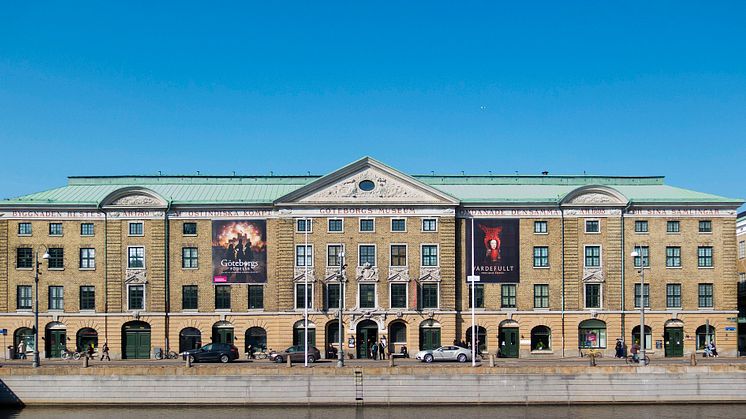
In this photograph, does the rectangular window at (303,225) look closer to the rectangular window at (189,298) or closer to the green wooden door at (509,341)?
the rectangular window at (189,298)

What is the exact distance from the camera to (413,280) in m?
79.8

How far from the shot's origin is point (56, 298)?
79438 millimetres

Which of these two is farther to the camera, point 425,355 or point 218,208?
point 218,208

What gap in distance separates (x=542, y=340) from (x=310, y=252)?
22329 millimetres

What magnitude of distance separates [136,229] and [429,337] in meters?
28.0

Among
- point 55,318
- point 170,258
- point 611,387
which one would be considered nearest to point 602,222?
point 611,387

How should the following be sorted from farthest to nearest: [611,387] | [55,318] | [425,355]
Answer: [55,318], [425,355], [611,387]

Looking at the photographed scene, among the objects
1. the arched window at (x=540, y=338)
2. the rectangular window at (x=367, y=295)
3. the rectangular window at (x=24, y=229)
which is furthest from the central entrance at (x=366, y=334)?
the rectangular window at (x=24, y=229)

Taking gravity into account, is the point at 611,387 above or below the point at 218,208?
below

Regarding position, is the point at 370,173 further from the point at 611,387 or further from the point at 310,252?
the point at 611,387

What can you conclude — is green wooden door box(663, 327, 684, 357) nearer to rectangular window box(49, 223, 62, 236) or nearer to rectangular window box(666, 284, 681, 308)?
rectangular window box(666, 284, 681, 308)

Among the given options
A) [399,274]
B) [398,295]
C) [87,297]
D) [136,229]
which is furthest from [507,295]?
[87,297]

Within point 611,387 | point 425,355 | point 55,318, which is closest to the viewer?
point 611,387

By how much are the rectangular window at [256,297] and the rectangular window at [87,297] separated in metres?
13.9
